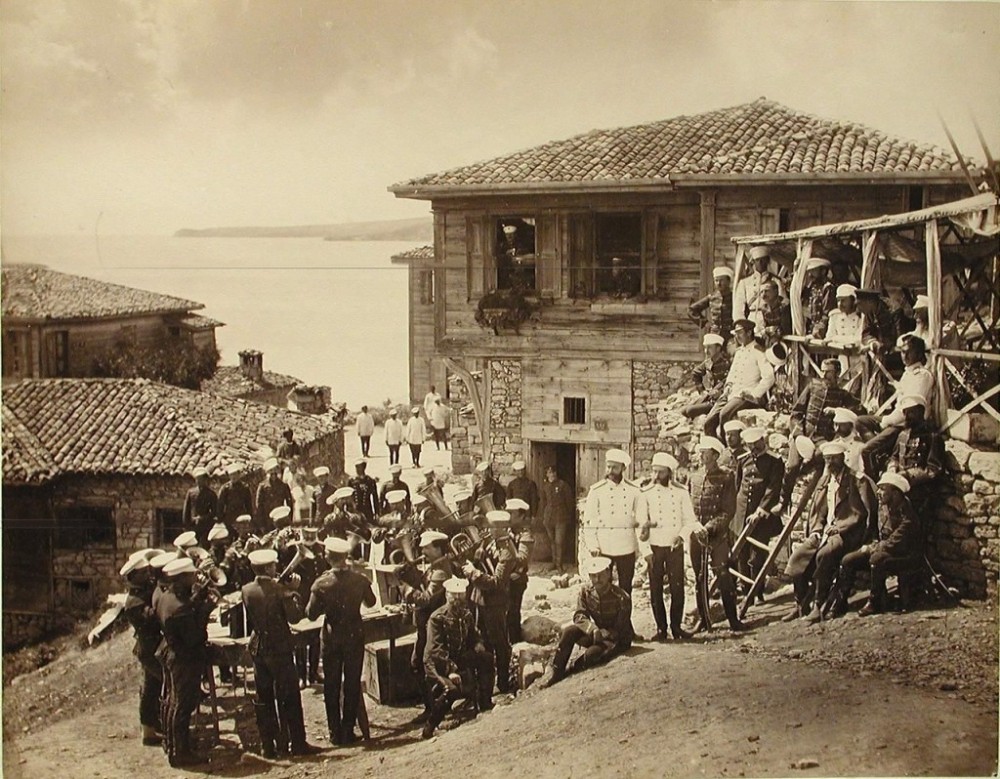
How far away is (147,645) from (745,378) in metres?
4.75

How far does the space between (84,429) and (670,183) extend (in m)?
5.10

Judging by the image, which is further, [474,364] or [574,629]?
[474,364]

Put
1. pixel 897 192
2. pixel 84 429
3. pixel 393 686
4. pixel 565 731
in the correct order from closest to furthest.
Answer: pixel 565 731 < pixel 393 686 < pixel 84 429 < pixel 897 192

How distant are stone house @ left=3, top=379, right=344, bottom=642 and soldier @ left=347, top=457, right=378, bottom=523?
1.34ft

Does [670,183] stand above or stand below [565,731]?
above

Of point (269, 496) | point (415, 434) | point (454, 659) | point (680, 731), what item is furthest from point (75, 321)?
point (680, 731)

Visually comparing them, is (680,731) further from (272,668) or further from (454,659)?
(272,668)

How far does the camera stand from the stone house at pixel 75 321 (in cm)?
626

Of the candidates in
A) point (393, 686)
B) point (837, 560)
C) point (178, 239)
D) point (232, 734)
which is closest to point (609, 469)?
point (837, 560)

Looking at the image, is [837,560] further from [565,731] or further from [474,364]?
[474,364]

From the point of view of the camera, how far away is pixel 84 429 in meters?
6.67

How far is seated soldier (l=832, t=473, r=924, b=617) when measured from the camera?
5.97 meters

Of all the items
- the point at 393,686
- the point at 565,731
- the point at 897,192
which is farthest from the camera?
the point at 897,192

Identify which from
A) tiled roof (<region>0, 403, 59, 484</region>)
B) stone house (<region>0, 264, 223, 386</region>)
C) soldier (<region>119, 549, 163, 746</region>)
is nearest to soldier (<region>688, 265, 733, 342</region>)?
stone house (<region>0, 264, 223, 386</region>)
